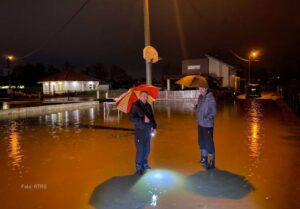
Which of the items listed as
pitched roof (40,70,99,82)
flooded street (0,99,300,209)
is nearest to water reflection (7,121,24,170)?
flooded street (0,99,300,209)

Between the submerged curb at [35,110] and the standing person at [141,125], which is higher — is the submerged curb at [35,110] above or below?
below

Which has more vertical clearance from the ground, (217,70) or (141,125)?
(217,70)

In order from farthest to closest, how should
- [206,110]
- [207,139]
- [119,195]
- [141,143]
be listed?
[207,139], [206,110], [141,143], [119,195]

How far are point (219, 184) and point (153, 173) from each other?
1457 millimetres

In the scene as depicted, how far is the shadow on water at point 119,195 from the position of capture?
512 centimetres

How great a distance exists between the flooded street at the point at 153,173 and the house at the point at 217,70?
45.3 metres

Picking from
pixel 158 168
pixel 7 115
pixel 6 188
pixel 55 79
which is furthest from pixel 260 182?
pixel 55 79

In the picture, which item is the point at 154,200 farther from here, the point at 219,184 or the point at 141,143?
the point at 141,143

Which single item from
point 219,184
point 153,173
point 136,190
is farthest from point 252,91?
point 136,190

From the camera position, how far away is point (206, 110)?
22.6ft

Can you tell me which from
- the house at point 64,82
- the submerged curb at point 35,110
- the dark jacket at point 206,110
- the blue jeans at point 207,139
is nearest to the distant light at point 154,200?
the blue jeans at point 207,139

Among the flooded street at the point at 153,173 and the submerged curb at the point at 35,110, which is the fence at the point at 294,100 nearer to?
the flooded street at the point at 153,173

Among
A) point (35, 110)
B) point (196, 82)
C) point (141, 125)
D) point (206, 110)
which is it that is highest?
point (196, 82)

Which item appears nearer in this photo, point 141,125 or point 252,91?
point 141,125
